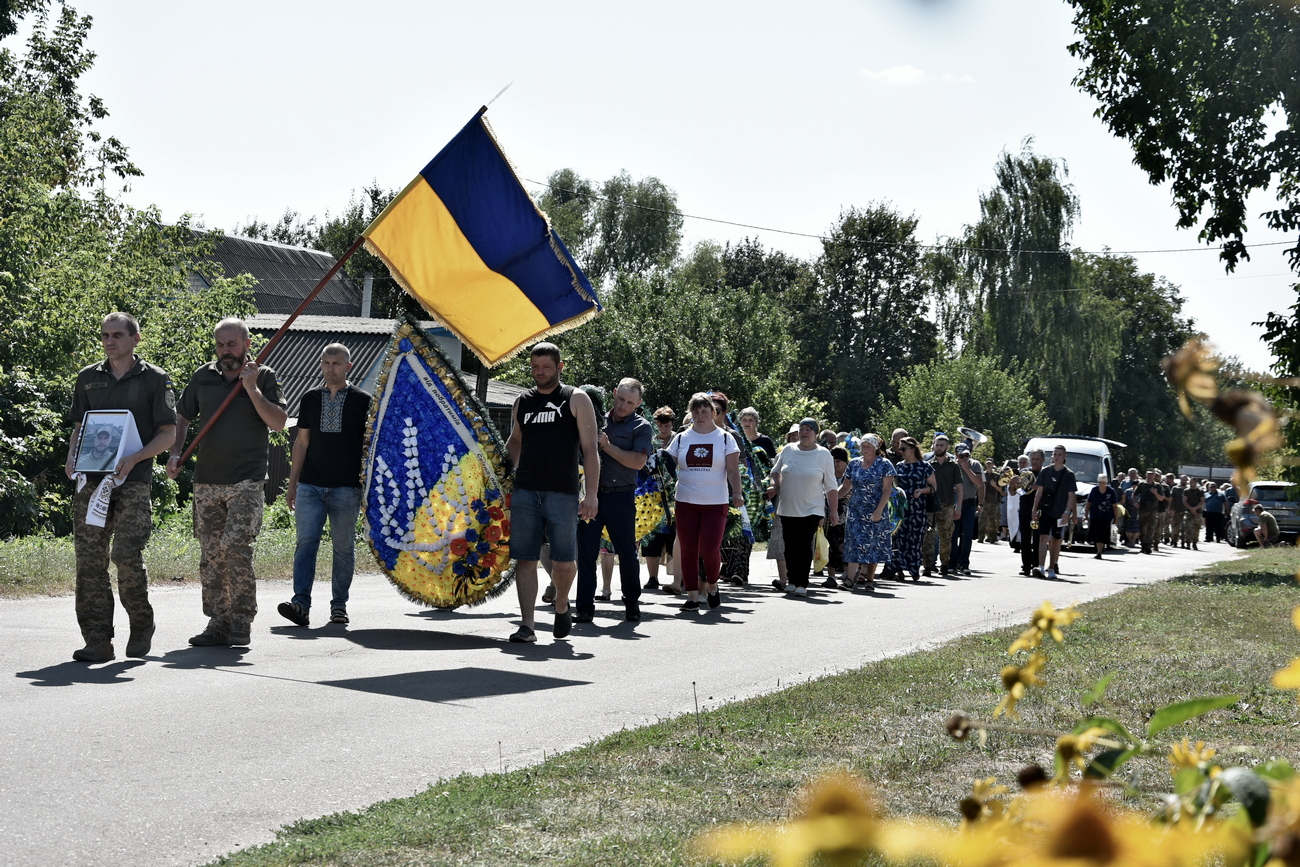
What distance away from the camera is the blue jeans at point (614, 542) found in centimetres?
1182

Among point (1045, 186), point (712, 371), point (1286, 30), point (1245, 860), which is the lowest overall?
point (1245, 860)

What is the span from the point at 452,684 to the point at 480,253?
345cm

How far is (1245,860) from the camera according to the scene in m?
0.91

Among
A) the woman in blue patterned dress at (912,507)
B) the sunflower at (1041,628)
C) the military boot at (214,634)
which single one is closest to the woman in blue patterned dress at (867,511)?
the woman in blue patterned dress at (912,507)

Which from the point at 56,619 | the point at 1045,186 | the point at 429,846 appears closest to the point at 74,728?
the point at 429,846

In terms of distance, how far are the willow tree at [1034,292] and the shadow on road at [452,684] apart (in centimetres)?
4850

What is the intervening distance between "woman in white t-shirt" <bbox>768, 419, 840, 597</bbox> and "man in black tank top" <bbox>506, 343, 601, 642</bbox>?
18.2 ft

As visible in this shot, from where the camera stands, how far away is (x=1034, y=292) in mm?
56594

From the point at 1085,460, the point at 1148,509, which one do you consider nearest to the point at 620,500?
the point at 1148,509

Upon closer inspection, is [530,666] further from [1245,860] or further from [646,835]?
[1245,860]

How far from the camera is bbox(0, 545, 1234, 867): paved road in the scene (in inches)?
202

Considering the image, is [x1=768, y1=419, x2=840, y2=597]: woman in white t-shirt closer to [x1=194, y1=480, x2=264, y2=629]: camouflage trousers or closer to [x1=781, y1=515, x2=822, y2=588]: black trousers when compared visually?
[x1=781, y1=515, x2=822, y2=588]: black trousers

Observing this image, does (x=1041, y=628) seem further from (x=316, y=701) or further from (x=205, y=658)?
(x=205, y=658)

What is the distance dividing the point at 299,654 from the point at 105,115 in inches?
1161
